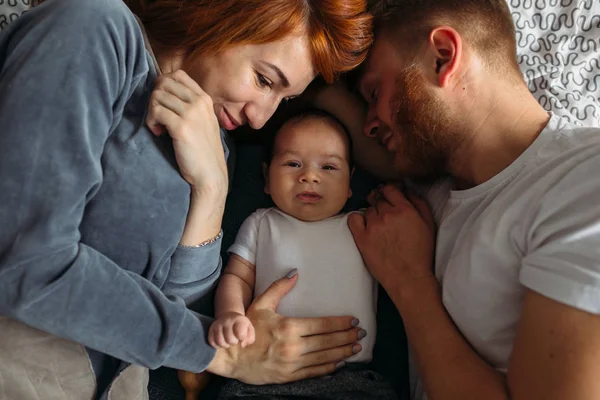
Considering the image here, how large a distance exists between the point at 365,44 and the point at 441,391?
83 centimetres

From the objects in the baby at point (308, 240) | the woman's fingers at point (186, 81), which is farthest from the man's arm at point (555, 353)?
the woman's fingers at point (186, 81)

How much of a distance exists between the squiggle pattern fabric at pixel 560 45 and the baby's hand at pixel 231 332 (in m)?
1.12

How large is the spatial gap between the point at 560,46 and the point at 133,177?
53.6 inches

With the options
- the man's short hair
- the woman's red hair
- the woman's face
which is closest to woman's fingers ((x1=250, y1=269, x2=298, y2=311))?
the woman's face

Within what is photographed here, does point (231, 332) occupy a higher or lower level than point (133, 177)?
lower

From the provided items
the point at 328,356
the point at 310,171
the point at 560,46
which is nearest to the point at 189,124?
the point at 310,171

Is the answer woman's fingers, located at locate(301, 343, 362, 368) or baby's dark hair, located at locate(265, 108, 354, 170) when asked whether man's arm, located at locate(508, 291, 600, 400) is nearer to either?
woman's fingers, located at locate(301, 343, 362, 368)

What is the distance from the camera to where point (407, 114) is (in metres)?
1.33

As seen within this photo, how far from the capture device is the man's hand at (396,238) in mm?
1328

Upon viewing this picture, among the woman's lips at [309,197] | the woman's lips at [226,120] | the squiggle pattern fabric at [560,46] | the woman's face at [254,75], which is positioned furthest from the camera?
the squiggle pattern fabric at [560,46]

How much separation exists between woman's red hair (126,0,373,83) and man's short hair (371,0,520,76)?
9cm

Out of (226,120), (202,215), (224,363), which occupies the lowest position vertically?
(224,363)

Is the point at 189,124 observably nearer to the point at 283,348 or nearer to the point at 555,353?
the point at 283,348

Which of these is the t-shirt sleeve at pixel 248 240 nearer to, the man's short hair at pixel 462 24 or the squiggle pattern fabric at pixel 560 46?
the man's short hair at pixel 462 24
